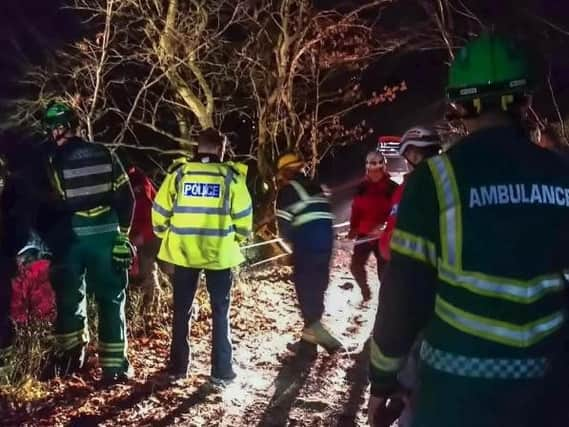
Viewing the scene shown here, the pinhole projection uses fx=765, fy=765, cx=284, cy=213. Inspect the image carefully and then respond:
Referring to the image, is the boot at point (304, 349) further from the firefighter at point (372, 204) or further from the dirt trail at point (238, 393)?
the firefighter at point (372, 204)

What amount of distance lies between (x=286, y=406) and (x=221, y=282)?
998mm

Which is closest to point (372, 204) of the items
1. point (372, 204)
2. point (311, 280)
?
point (372, 204)

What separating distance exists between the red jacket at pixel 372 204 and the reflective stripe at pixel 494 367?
5.35m

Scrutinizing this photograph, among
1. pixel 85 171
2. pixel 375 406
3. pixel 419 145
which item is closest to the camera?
pixel 375 406

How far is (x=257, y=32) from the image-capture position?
12.1m

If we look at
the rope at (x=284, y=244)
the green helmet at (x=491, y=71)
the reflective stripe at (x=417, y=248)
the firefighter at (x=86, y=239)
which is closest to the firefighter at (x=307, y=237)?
the rope at (x=284, y=244)

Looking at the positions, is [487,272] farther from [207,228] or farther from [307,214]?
[307,214]

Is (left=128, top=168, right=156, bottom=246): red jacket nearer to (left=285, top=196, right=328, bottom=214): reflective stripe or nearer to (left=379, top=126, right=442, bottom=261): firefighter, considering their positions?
(left=285, top=196, right=328, bottom=214): reflective stripe

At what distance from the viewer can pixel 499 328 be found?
2.26 meters

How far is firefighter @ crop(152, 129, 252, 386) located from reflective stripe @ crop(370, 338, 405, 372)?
3115mm

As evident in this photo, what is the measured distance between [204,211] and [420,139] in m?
1.66

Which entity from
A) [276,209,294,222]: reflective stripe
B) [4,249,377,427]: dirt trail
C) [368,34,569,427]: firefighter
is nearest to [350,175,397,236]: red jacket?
[4,249,377,427]: dirt trail

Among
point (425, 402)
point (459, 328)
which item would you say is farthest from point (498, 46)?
point (425, 402)

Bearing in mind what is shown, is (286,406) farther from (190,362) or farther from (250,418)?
(190,362)
